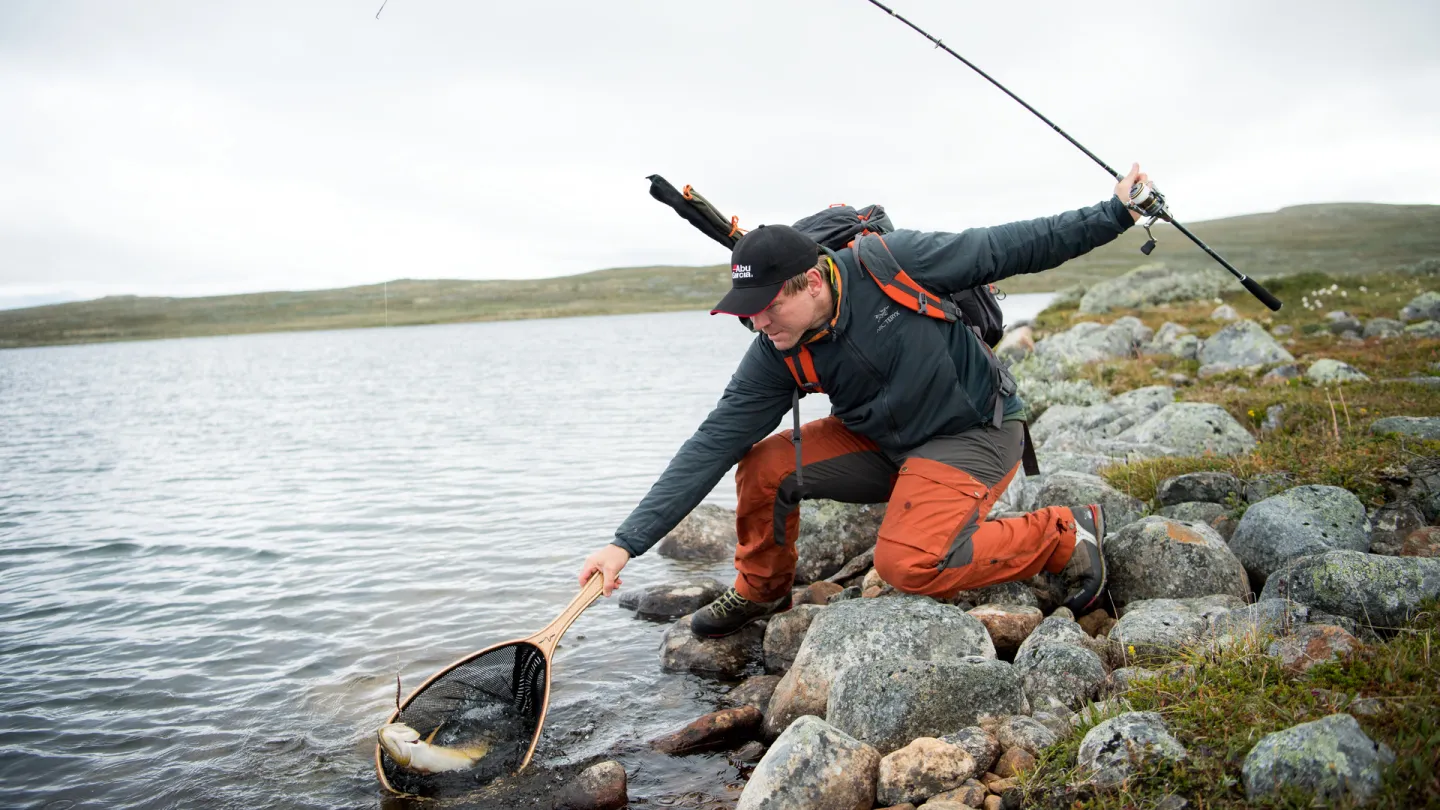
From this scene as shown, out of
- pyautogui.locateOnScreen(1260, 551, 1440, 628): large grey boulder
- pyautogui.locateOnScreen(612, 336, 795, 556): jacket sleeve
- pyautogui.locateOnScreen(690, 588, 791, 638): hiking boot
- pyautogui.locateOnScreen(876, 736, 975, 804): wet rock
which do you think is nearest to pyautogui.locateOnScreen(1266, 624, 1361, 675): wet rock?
pyautogui.locateOnScreen(1260, 551, 1440, 628): large grey boulder

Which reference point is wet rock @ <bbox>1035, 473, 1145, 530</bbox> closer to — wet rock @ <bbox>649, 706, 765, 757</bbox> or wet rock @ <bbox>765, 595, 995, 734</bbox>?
wet rock @ <bbox>765, 595, 995, 734</bbox>

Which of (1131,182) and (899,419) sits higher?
(1131,182)

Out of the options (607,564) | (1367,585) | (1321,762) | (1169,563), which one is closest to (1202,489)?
(1169,563)

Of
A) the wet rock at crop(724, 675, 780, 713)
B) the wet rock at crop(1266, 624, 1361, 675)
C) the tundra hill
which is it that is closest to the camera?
the wet rock at crop(1266, 624, 1361, 675)

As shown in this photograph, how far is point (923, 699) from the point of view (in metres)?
4.64

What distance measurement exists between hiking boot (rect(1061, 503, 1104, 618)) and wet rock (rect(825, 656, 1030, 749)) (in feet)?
4.60

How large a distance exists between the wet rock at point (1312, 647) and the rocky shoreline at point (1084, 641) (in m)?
0.01

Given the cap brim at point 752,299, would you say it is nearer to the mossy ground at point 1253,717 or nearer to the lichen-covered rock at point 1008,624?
the lichen-covered rock at point 1008,624

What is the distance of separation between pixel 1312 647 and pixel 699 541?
21.3 ft

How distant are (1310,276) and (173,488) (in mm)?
30719

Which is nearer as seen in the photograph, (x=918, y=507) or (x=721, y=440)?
(x=918, y=507)

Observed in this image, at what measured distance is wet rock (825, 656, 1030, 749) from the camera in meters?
4.62

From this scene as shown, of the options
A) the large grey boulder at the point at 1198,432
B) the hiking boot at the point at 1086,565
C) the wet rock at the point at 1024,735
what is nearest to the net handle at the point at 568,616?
the wet rock at the point at 1024,735

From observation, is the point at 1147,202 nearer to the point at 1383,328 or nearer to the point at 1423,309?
the point at 1383,328
